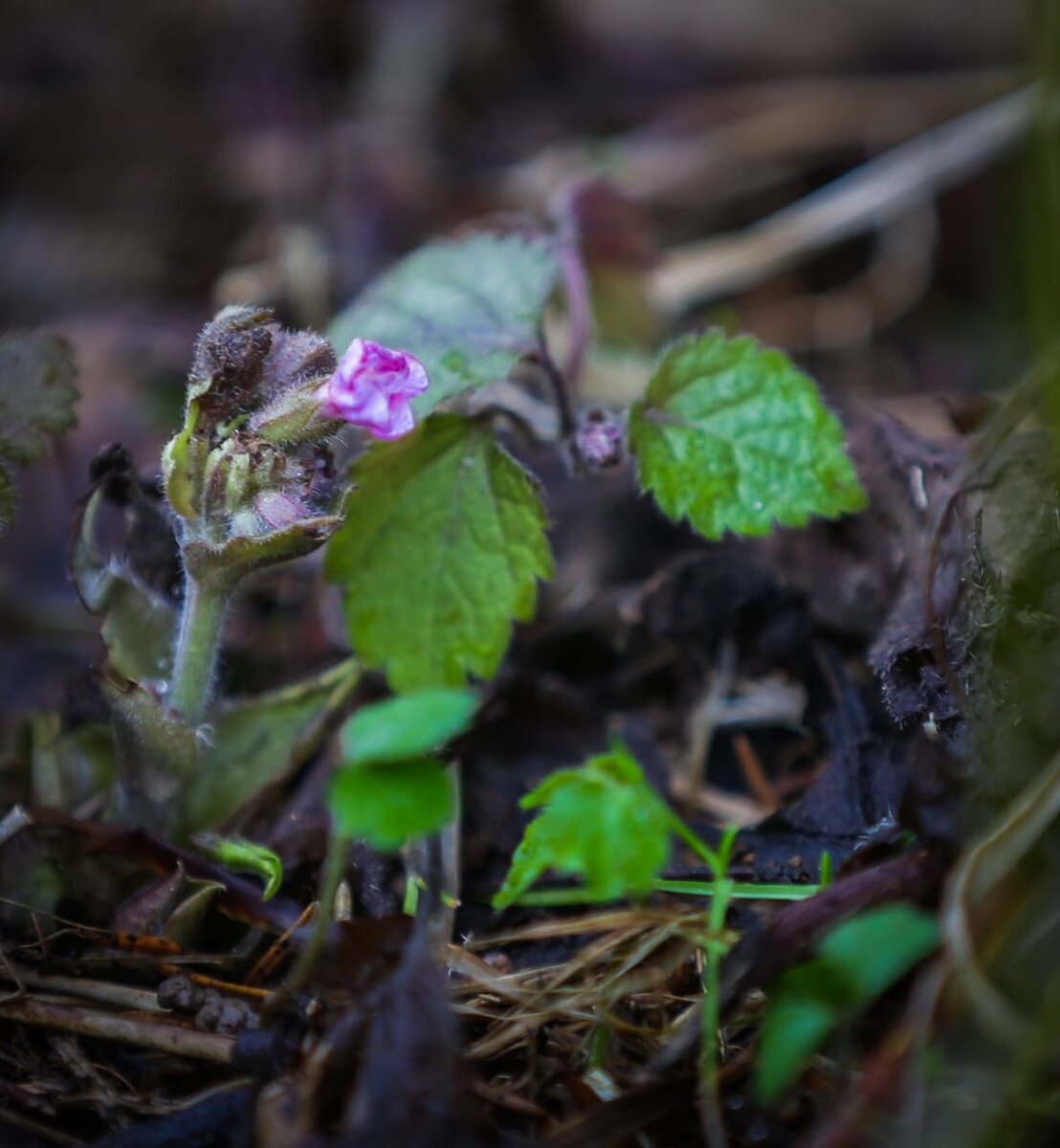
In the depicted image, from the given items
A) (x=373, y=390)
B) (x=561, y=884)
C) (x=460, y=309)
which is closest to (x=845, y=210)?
(x=460, y=309)

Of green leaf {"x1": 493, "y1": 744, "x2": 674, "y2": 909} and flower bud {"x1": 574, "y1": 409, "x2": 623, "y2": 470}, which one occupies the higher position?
flower bud {"x1": 574, "y1": 409, "x2": 623, "y2": 470}

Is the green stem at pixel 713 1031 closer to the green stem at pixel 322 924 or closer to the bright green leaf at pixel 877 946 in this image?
the bright green leaf at pixel 877 946

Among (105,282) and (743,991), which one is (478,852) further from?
(105,282)

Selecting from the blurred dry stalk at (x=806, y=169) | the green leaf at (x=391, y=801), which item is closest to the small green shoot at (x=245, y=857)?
the green leaf at (x=391, y=801)

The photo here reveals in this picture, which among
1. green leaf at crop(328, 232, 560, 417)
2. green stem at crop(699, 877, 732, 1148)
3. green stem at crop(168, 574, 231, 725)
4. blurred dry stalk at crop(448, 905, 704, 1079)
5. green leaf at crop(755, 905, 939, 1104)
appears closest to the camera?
green leaf at crop(755, 905, 939, 1104)

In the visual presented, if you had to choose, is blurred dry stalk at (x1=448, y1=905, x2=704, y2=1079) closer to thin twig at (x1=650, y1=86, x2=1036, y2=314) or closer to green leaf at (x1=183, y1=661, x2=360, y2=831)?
green leaf at (x1=183, y1=661, x2=360, y2=831)

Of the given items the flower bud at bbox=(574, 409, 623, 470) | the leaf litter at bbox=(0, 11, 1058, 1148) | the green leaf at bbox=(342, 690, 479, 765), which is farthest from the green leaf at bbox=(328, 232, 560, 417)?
the green leaf at bbox=(342, 690, 479, 765)
